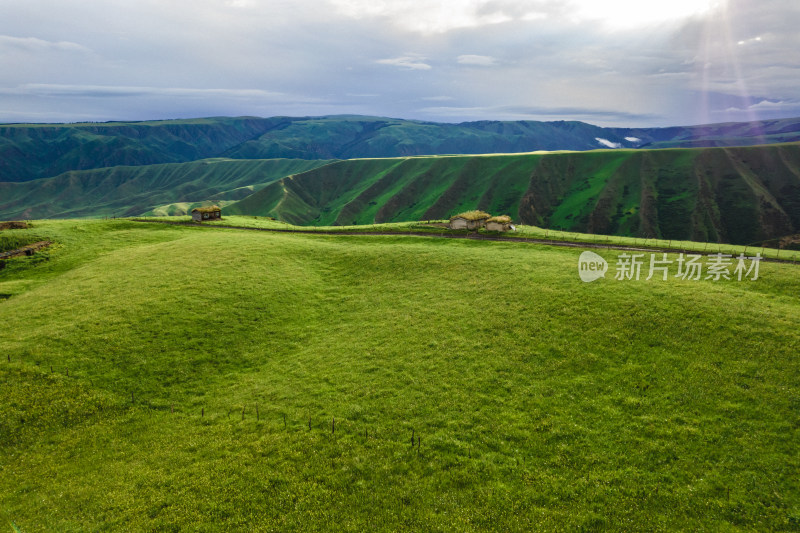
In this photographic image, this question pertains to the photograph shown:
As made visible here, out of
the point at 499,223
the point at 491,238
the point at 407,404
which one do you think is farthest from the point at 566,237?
the point at 407,404

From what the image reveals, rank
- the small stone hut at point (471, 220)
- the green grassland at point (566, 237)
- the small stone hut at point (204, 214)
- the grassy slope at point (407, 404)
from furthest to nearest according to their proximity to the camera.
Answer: the small stone hut at point (204, 214), the small stone hut at point (471, 220), the green grassland at point (566, 237), the grassy slope at point (407, 404)

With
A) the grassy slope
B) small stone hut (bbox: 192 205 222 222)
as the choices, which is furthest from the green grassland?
the grassy slope

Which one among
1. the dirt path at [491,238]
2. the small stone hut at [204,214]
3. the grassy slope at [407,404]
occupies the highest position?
the small stone hut at [204,214]

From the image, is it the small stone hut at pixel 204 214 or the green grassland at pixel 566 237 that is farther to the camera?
the small stone hut at pixel 204 214

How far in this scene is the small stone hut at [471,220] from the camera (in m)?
82.9

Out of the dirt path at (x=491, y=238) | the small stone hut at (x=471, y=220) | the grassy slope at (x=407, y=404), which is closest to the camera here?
the grassy slope at (x=407, y=404)

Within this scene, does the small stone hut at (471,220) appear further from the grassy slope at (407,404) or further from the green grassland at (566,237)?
the grassy slope at (407,404)

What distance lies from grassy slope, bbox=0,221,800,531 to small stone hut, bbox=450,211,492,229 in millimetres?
34662

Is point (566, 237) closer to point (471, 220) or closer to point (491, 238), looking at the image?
point (491, 238)

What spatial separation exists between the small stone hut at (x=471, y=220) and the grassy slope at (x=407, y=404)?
114 feet

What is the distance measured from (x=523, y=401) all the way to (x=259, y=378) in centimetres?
2361

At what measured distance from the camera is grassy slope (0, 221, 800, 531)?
20.2 meters

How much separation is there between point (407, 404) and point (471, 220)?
61.3 metres

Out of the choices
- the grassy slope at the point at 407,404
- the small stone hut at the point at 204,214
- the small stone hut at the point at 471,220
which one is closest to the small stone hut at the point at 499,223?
the small stone hut at the point at 471,220
